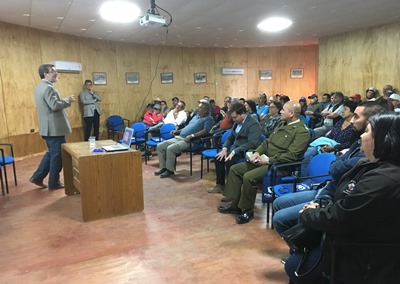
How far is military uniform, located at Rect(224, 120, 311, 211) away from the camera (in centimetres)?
308

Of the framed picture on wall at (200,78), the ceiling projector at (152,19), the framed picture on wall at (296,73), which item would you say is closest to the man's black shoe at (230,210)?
the ceiling projector at (152,19)

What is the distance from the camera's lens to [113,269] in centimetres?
233

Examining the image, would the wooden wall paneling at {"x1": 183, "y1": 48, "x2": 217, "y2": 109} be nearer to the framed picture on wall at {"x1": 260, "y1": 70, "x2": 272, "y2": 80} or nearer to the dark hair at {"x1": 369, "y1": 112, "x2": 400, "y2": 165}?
the framed picture on wall at {"x1": 260, "y1": 70, "x2": 272, "y2": 80}

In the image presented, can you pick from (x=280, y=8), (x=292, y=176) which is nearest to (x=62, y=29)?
(x=280, y=8)

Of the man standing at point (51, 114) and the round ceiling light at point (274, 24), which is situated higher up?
the round ceiling light at point (274, 24)

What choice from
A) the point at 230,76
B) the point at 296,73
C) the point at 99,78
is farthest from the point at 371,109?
the point at 296,73

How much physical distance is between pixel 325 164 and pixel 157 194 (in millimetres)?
2097

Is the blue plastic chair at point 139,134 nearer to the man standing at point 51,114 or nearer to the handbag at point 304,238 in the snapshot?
the man standing at point 51,114

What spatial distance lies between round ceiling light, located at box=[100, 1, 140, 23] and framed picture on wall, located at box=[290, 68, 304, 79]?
21.2 feet

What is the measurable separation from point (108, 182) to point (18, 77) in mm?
4115

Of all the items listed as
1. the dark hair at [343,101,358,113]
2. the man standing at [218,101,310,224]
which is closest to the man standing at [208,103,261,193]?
the man standing at [218,101,310,224]

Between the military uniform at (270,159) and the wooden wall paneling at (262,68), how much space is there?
7325mm

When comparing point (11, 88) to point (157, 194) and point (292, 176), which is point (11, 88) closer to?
point (157, 194)

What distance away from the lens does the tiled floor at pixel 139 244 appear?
225 centimetres
